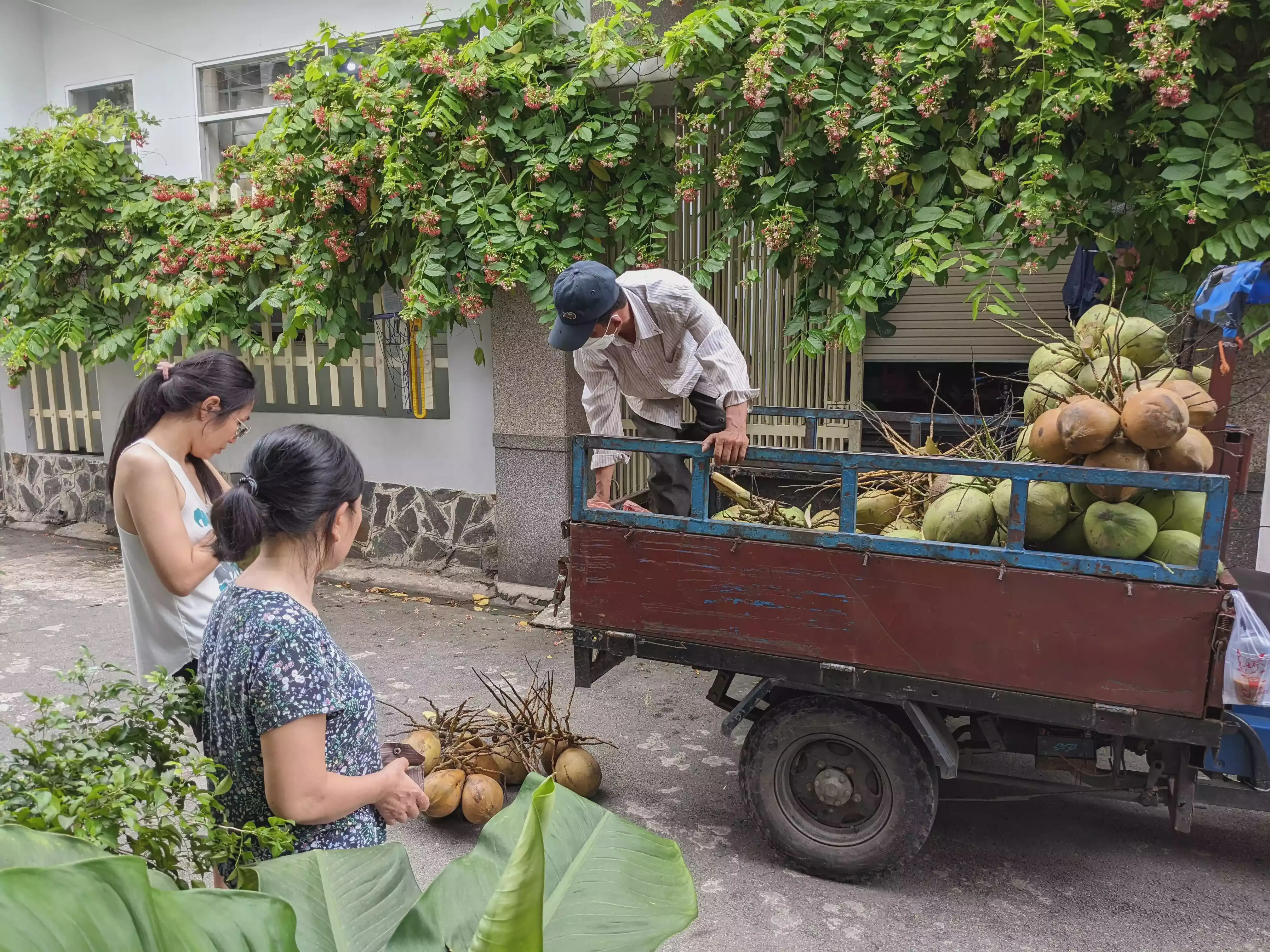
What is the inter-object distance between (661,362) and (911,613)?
70.9 inches

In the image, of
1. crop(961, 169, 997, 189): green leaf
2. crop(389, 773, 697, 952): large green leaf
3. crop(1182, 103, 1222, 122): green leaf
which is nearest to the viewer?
crop(389, 773, 697, 952): large green leaf

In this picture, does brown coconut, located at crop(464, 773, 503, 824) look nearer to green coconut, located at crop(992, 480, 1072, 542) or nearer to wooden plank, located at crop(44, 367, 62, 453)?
green coconut, located at crop(992, 480, 1072, 542)

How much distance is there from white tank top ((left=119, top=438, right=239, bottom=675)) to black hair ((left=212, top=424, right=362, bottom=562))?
3.22 feet

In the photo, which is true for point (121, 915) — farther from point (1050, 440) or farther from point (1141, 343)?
point (1141, 343)

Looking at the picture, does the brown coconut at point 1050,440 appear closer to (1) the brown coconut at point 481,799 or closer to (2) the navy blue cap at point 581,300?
(2) the navy blue cap at point 581,300

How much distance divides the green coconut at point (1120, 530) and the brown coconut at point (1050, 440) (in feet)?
0.63

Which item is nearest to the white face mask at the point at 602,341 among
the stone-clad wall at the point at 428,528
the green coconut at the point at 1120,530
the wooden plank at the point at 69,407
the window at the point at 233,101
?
the green coconut at the point at 1120,530

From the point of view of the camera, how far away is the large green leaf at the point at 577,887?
1.10 metres

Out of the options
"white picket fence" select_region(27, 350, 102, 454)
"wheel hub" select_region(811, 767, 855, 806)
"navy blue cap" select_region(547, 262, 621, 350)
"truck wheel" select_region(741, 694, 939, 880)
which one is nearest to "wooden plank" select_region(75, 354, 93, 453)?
"white picket fence" select_region(27, 350, 102, 454)

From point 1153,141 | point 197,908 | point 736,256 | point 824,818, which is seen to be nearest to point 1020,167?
point 1153,141

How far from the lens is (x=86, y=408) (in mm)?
9547

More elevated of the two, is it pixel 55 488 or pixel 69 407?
pixel 69 407

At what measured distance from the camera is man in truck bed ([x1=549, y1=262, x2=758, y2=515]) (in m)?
3.85

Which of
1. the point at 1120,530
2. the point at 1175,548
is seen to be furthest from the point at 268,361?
the point at 1175,548
